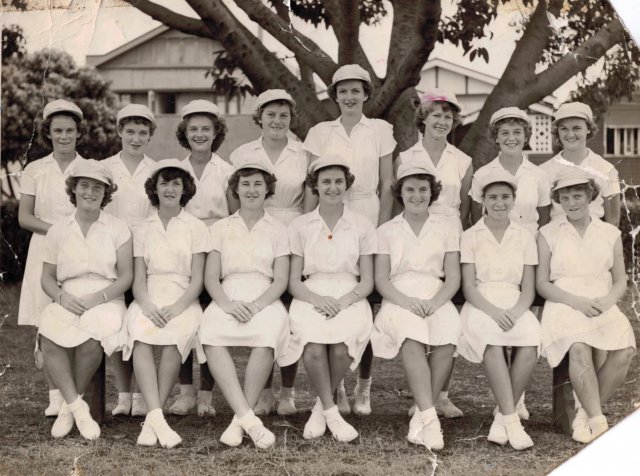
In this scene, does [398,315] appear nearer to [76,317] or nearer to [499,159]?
[499,159]

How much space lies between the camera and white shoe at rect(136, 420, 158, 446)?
14.5ft

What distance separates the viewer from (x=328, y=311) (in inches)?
177

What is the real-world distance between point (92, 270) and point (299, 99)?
5.96 feet

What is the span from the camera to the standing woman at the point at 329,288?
4.47m

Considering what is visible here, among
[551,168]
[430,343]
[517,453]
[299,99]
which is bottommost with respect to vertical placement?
[517,453]

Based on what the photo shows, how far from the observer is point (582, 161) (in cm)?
489

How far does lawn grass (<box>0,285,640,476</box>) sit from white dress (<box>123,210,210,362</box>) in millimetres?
491

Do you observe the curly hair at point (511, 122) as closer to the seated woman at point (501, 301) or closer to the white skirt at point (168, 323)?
the seated woman at point (501, 301)

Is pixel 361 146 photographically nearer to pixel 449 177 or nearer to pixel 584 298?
pixel 449 177

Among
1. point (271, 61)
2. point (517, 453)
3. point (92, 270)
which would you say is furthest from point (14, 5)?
point (517, 453)

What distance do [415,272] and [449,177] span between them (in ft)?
2.03

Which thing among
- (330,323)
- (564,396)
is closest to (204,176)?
(330,323)

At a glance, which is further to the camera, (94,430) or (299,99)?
(299,99)

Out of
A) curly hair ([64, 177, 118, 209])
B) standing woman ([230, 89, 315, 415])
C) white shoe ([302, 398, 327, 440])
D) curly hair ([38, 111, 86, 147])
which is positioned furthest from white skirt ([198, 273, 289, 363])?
curly hair ([38, 111, 86, 147])
